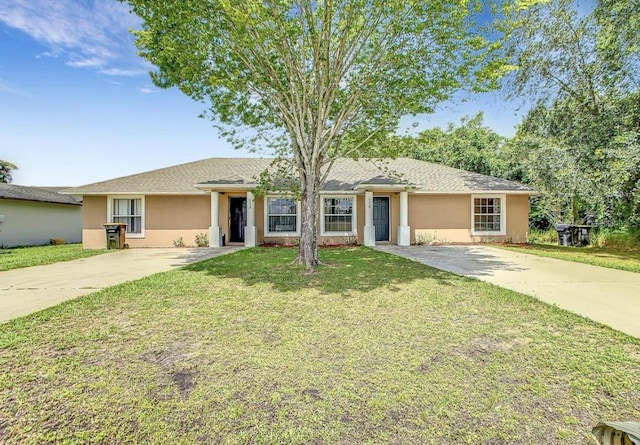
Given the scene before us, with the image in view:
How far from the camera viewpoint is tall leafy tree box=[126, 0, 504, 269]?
7.16 m

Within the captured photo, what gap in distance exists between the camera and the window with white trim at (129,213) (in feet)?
48.2

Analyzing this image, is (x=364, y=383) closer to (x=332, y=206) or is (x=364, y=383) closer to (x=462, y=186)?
(x=332, y=206)

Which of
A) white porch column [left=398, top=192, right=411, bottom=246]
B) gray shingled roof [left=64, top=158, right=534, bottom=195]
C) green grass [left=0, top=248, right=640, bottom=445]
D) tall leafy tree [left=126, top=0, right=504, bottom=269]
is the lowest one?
green grass [left=0, top=248, right=640, bottom=445]

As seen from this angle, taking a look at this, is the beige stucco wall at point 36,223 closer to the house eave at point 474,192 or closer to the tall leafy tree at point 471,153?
the house eave at point 474,192

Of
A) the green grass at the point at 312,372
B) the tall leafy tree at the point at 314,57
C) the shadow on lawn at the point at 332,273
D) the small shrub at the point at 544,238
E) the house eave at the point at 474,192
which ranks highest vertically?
the tall leafy tree at the point at 314,57

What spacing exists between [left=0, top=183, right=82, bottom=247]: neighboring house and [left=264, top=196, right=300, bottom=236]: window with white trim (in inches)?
501

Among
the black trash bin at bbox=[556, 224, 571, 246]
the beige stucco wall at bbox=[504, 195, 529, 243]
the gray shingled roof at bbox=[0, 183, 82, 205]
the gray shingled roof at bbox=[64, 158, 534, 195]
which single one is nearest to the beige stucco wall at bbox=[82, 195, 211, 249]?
the gray shingled roof at bbox=[64, 158, 534, 195]

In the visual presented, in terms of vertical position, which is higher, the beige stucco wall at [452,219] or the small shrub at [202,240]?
the beige stucco wall at [452,219]

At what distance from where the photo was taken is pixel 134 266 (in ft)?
29.9

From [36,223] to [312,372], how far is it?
71.5 ft

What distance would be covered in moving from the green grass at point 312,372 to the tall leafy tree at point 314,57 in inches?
166

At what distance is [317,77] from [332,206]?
7411 millimetres

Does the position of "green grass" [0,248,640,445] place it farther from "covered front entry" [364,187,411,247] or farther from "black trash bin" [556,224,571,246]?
"black trash bin" [556,224,571,246]

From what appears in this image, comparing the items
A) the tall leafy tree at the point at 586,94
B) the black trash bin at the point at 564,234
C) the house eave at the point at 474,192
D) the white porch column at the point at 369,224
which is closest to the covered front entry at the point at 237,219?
the white porch column at the point at 369,224
